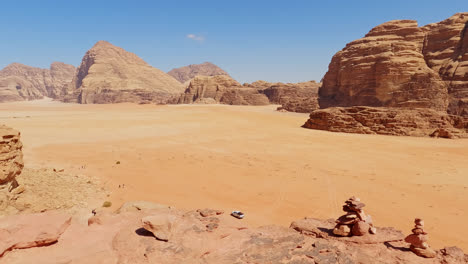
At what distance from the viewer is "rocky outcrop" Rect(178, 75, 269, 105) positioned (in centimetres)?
7149

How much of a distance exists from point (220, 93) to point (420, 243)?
7223 cm

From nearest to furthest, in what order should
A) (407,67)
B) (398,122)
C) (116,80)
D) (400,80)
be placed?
(398,122), (407,67), (400,80), (116,80)

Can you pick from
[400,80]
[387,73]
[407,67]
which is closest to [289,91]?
[387,73]

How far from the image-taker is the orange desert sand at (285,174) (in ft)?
27.3

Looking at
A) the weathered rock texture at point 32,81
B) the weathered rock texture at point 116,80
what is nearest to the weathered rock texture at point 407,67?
the weathered rock texture at point 116,80

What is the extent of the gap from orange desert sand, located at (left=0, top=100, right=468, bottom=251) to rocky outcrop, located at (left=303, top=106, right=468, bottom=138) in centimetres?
205

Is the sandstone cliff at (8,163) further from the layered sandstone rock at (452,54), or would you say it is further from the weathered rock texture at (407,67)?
the weathered rock texture at (407,67)

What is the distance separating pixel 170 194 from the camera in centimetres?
974

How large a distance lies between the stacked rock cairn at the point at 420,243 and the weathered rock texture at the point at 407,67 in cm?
3634

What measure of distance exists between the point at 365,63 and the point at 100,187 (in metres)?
44.3

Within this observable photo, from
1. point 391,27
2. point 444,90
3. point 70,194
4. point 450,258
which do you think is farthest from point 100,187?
point 391,27

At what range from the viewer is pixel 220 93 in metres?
75.5

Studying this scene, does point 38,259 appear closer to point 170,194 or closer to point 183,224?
point 183,224

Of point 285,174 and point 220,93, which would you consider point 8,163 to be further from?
point 220,93
